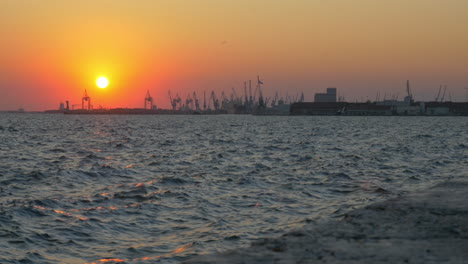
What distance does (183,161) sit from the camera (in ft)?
96.6

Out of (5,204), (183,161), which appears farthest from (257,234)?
(183,161)

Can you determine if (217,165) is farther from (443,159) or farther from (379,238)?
(379,238)

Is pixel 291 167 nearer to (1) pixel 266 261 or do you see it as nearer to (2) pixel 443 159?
(2) pixel 443 159

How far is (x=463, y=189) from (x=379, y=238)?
6.60 m

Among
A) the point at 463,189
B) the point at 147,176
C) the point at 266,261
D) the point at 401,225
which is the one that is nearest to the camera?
the point at 266,261

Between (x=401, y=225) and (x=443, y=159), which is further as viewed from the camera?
(x=443, y=159)

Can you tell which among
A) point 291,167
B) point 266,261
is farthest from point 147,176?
point 266,261

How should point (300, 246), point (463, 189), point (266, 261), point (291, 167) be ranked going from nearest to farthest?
point (266, 261)
point (300, 246)
point (463, 189)
point (291, 167)

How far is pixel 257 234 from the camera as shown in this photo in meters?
11.4

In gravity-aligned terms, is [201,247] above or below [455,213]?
below

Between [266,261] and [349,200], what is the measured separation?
9.04m

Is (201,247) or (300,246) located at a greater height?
(300,246)

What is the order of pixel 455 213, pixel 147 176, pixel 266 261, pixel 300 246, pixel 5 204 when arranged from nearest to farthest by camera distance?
pixel 266 261
pixel 300 246
pixel 455 213
pixel 5 204
pixel 147 176

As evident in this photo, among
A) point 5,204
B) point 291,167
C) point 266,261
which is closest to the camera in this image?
point 266,261
